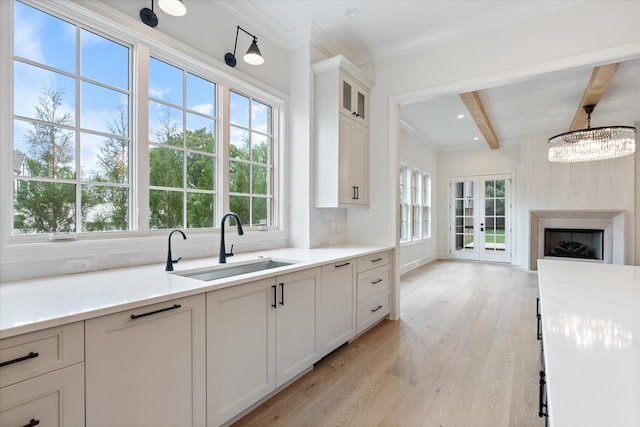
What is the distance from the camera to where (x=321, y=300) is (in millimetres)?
2369

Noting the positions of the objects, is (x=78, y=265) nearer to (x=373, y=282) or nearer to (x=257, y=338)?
(x=257, y=338)

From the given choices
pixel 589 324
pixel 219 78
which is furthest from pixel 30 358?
pixel 219 78

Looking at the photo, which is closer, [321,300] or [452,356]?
[321,300]

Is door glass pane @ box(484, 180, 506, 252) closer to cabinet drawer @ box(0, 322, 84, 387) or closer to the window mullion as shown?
the window mullion

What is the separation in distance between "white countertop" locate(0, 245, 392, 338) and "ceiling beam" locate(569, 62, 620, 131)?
390 centimetres

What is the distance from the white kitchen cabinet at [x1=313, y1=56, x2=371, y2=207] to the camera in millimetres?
3160

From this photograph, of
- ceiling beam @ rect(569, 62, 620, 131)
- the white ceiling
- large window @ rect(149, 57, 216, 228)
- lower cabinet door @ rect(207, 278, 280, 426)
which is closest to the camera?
lower cabinet door @ rect(207, 278, 280, 426)

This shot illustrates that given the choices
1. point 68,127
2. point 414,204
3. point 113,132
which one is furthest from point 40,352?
point 414,204

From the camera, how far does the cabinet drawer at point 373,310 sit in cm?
294

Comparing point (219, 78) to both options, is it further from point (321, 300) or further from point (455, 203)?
point (455, 203)

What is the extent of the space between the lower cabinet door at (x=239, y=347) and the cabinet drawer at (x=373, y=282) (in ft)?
3.91

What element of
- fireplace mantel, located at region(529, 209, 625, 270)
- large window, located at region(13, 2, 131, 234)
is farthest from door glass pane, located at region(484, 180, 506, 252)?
large window, located at region(13, 2, 131, 234)

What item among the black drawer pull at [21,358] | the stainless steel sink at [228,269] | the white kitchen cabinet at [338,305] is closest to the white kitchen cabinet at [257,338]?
the white kitchen cabinet at [338,305]

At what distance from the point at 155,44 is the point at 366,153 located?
7.53 feet
